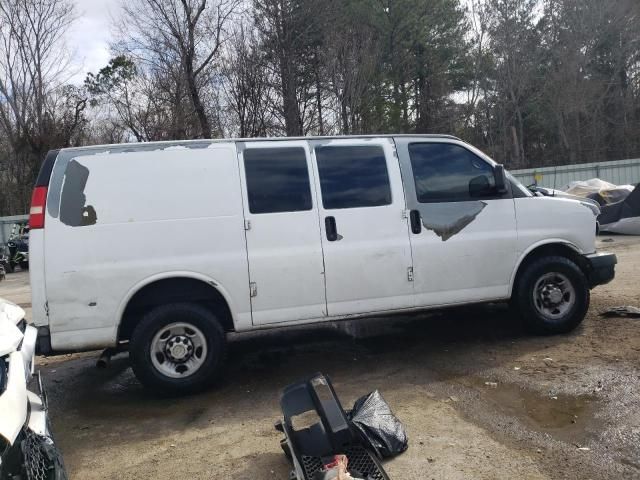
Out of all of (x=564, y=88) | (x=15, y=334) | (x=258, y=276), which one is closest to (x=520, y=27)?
(x=564, y=88)

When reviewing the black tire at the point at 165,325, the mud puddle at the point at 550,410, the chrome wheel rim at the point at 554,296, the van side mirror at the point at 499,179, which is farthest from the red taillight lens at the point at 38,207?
the chrome wheel rim at the point at 554,296

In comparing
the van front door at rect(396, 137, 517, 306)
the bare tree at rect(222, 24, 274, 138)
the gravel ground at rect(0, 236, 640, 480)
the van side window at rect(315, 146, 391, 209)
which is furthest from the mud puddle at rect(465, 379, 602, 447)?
the bare tree at rect(222, 24, 274, 138)

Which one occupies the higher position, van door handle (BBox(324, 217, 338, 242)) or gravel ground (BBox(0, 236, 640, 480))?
van door handle (BBox(324, 217, 338, 242))

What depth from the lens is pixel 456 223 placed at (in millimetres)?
5543

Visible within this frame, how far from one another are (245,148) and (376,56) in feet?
74.8

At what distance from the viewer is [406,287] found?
5.37m

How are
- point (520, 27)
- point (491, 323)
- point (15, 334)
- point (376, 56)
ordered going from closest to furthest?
point (15, 334)
point (491, 323)
point (376, 56)
point (520, 27)

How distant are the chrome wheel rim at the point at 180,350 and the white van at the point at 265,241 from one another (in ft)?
0.04

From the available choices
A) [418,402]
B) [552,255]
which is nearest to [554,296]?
[552,255]

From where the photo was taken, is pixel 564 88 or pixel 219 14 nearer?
pixel 219 14

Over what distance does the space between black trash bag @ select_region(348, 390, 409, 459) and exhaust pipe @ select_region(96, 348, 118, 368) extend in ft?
8.78

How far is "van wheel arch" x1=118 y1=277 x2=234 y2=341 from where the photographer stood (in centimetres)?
493

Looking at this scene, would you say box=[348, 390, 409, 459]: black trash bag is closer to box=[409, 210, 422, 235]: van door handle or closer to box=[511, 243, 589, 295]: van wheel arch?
box=[409, 210, 422, 235]: van door handle

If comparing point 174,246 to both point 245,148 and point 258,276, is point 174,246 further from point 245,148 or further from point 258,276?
point 245,148
